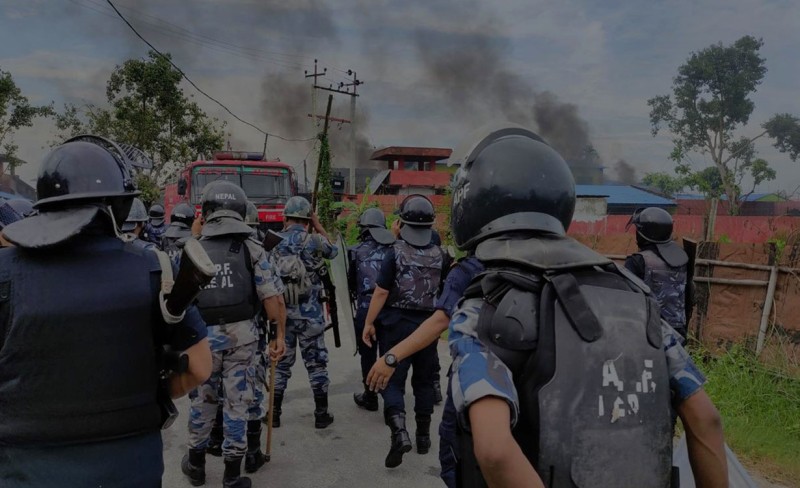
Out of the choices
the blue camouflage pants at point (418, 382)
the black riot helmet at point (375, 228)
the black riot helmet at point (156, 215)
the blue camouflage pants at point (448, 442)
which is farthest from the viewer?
the black riot helmet at point (156, 215)

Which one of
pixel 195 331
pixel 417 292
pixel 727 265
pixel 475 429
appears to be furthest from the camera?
pixel 727 265

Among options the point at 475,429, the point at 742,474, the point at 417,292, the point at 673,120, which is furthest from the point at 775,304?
the point at 673,120

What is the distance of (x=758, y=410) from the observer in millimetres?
4613

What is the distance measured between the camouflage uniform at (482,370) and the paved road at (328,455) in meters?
2.63

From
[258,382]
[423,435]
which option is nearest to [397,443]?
[423,435]

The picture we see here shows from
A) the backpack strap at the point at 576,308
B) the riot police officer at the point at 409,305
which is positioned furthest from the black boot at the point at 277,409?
the backpack strap at the point at 576,308

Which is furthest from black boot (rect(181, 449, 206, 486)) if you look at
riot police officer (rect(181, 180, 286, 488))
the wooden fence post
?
the wooden fence post

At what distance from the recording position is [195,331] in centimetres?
192

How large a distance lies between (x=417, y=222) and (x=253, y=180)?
9.58 meters

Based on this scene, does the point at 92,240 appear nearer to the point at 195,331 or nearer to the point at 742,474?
the point at 195,331

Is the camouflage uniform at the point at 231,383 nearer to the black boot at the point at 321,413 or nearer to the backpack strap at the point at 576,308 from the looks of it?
the black boot at the point at 321,413

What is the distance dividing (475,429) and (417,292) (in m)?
2.99

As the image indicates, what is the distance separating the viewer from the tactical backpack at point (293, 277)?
455 cm

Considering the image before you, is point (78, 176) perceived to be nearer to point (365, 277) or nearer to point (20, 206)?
point (20, 206)
